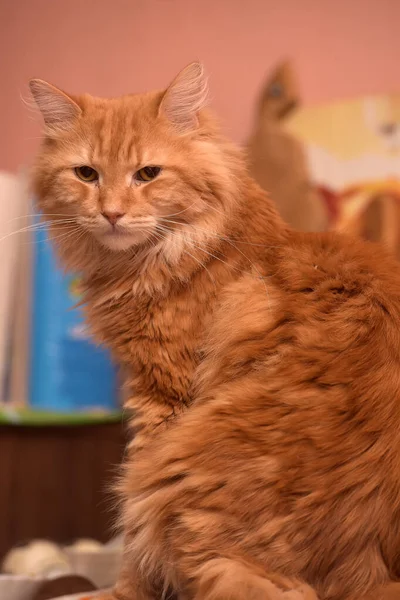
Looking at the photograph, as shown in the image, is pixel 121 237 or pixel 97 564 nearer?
pixel 121 237

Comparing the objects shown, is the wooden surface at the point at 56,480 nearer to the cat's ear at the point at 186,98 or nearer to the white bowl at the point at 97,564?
the white bowl at the point at 97,564

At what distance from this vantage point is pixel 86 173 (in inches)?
53.2

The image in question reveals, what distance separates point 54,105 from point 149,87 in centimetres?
187

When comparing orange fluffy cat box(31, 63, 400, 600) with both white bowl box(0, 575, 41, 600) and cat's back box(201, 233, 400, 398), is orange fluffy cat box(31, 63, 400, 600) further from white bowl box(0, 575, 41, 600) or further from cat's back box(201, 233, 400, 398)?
white bowl box(0, 575, 41, 600)

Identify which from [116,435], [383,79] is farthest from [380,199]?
[116,435]

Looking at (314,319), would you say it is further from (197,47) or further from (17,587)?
(197,47)

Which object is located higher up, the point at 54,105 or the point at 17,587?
the point at 54,105

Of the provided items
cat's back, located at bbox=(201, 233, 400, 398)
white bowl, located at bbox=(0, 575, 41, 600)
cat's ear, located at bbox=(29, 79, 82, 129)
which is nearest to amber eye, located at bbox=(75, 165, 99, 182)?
cat's ear, located at bbox=(29, 79, 82, 129)

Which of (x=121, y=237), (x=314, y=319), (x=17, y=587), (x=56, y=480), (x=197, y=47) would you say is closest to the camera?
(x=314, y=319)

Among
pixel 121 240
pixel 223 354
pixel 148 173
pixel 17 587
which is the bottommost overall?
pixel 17 587

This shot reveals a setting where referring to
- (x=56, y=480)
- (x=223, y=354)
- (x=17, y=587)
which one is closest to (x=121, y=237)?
(x=223, y=354)

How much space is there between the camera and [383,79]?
3.00m

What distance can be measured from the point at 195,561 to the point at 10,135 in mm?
2710

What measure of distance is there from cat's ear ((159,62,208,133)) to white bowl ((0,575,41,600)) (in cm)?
114
